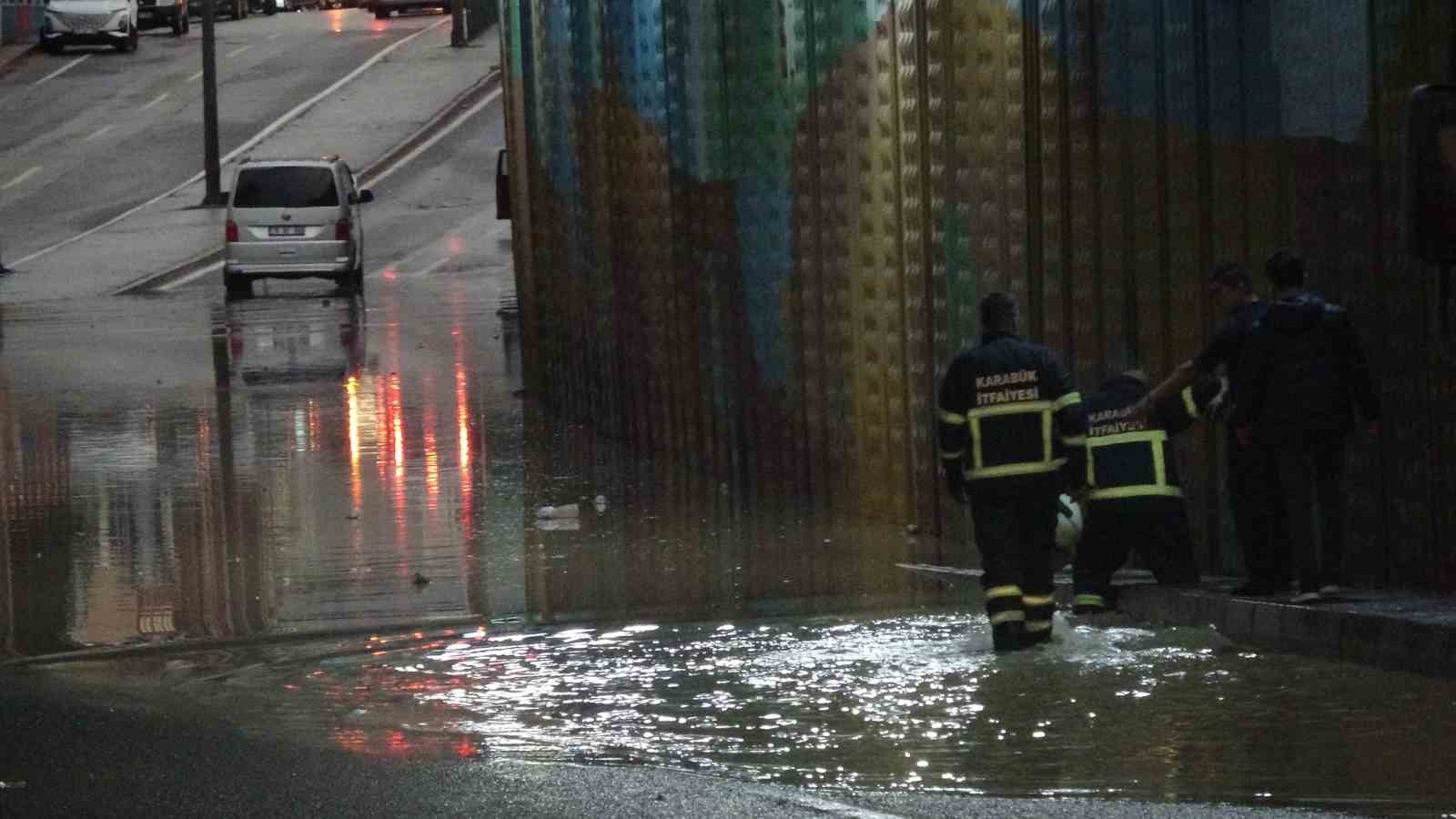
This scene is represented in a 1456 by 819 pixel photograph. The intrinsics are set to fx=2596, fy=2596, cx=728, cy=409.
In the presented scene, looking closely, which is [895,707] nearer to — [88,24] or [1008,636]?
[1008,636]

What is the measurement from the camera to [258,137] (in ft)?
158

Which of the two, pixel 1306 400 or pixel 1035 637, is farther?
pixel 1035 637

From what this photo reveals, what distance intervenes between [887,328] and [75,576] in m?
4.15

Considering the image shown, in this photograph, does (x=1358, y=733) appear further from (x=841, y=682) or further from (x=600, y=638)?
(x=600, y=638)

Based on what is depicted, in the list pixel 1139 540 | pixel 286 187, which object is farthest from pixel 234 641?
pixel 286 187

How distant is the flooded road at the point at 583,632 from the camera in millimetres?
7746

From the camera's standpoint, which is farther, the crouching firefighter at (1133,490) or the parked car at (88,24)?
the parked car at (88,24)

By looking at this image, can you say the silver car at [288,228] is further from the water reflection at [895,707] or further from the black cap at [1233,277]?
the black cap at [1233,277]

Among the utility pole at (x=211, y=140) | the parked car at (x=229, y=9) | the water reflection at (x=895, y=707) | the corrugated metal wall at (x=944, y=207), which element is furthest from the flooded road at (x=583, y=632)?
the parked car at (x=229, y=9)

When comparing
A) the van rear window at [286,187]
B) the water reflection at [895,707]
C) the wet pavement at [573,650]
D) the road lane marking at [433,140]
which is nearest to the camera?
the water reflection at [895,707]

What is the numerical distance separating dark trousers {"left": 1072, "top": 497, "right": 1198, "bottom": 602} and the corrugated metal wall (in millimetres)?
409

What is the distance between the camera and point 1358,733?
787 cm

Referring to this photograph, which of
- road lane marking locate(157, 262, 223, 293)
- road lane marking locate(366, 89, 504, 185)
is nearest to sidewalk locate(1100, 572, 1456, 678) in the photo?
road lane marking locate(157, 262, 223, 293)

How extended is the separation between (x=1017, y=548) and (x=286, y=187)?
1023 inches
